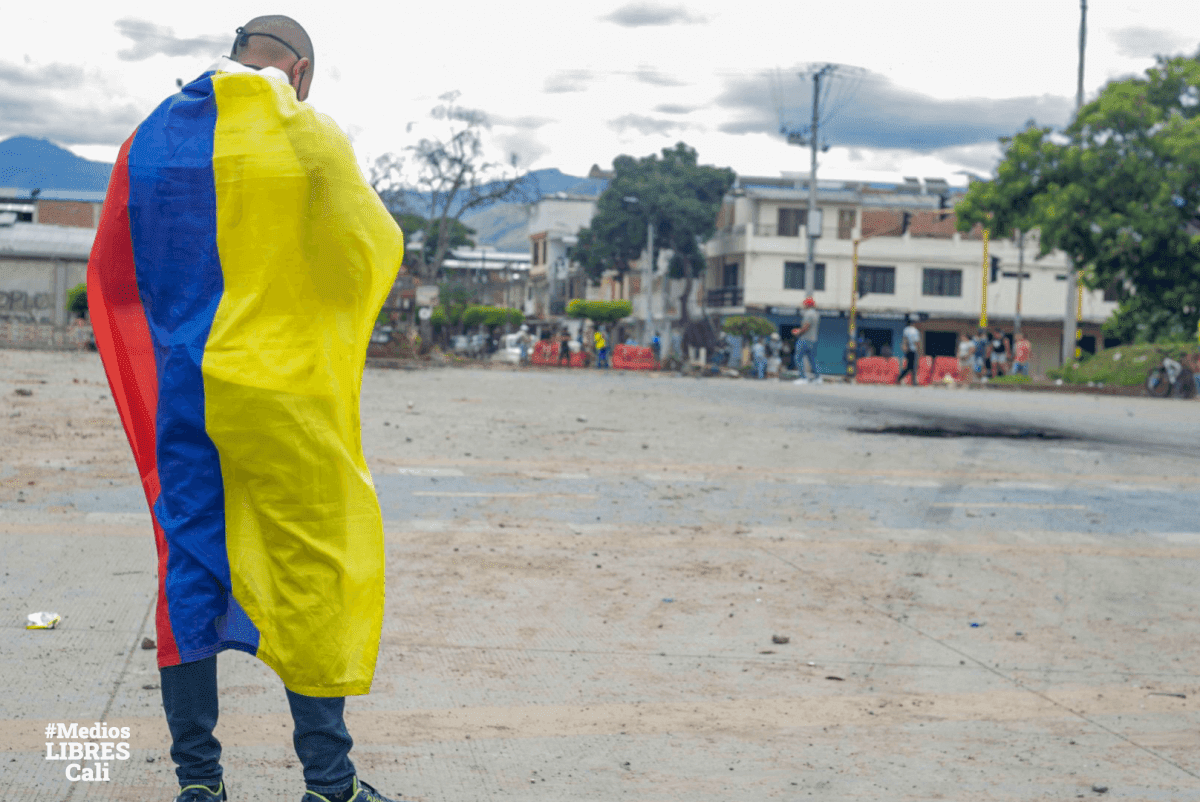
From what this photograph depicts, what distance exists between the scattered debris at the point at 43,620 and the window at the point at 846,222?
202ft

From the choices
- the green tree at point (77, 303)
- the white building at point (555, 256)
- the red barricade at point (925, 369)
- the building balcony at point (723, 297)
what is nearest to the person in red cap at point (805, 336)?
the red barricade at point (925, 369)

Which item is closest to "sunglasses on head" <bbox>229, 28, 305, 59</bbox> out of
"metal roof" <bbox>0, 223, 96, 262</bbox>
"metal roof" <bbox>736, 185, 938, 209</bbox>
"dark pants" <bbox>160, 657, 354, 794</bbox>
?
"dark pants" <bbox>160, 657, 354, 794</bbox>

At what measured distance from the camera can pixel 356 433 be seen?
264 cm

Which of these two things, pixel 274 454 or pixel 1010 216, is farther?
pixel 1010 216

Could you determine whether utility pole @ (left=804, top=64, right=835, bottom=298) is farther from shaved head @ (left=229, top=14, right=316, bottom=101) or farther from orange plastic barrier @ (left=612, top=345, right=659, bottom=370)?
shaved head @ (left=229, top=14, right=316, bottom=101)

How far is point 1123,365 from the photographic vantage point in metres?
32.2

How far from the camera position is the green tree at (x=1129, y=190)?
33125 millimetres

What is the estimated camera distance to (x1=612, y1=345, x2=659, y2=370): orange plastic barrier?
4312cm

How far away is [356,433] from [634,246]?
6493 cm

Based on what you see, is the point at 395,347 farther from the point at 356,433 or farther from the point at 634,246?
the point at 356,433

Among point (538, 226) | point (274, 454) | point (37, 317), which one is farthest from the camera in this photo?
point (538, 226)

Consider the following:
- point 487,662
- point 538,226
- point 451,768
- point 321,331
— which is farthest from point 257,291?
point 538,226

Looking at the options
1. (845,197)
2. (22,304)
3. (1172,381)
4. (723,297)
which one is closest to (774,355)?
(723,297)

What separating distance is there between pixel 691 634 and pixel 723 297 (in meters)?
60.3
